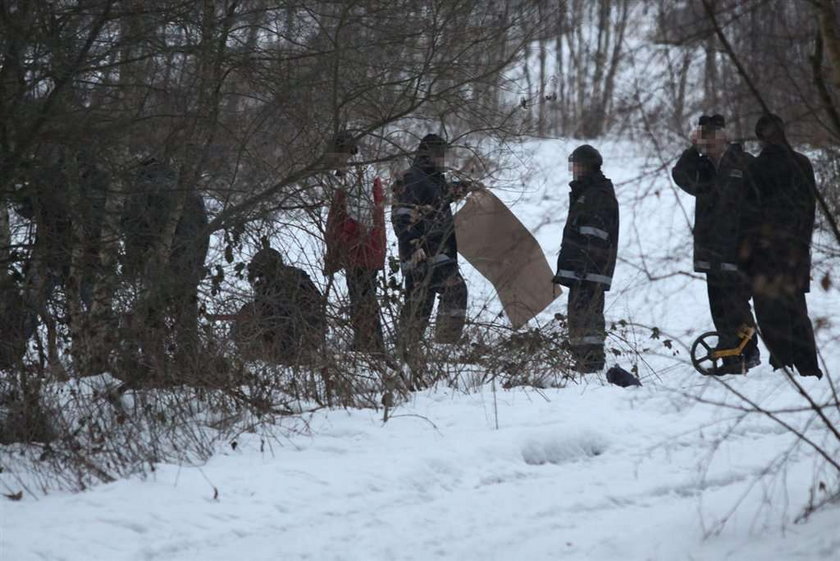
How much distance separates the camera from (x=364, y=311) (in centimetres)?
820

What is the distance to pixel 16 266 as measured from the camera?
23.8 feet

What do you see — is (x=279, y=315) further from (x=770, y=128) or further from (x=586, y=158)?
(x=770, y=128)

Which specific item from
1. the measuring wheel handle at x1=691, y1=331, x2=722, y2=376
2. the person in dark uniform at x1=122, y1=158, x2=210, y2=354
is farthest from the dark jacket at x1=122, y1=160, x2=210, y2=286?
the measuring wheel handle at x1=691, y1=331, x2=722, y2=376

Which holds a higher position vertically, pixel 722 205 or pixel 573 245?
pixel 573 245

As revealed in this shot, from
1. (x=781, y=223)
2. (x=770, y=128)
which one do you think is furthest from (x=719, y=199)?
(x=770, y=128)

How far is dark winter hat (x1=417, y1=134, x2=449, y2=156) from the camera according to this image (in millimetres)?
8875

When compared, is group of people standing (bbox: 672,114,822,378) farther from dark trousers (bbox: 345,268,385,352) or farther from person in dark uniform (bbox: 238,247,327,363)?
person in dark uniform (bbox: 238,247,327,363)

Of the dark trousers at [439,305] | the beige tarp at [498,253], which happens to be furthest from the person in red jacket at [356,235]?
the beige tarp at [498,253]

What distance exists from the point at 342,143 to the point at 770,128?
428 centimetres

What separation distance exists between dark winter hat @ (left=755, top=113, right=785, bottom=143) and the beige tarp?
4251 millimetres

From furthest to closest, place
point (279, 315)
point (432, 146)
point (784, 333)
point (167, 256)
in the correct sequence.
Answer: point (432, 146) < point (279, 315) < point (167, 256) < point (784, 333)

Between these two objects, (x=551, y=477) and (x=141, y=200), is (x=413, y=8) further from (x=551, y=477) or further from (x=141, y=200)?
(x=551, y=477)

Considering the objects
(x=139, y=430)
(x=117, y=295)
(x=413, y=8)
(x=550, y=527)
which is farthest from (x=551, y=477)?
(x=413, y=8)

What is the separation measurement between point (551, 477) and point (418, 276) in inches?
120
